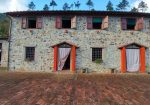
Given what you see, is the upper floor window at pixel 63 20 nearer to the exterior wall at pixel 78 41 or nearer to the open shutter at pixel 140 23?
the exterior wall at pixel 78 41

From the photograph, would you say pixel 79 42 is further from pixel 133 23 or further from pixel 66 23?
pixel 133 23

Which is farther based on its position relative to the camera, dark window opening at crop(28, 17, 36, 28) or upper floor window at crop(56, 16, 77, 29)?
dark window opening at crop(28, 17, 36, 28)

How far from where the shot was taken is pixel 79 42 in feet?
79.6

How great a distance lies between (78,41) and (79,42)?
14 centimetres

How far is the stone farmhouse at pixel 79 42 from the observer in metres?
24.1

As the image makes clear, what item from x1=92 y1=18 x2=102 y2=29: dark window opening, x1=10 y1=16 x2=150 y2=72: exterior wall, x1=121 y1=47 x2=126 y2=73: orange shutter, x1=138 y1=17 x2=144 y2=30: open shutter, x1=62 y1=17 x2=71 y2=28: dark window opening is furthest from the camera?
x1=62 y1=17 x2=71 y2=28: dark window opening

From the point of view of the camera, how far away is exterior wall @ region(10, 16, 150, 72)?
24062 mm

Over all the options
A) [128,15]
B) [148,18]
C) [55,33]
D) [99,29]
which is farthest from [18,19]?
[148,18]

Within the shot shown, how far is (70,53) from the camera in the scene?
952 inches

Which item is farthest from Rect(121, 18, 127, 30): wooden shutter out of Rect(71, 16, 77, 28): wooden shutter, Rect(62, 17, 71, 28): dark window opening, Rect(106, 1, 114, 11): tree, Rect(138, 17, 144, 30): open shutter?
Rect(106, 1, 114, 11): tree

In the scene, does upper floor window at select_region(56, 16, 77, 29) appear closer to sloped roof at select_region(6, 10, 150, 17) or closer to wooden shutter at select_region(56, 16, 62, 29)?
wooden shutter at select_region(56, 16, 62, 29)

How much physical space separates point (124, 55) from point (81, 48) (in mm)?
4291

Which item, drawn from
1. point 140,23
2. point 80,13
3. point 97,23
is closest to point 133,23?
point 140,23

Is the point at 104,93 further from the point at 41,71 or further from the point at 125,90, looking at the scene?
the point at 41,71
